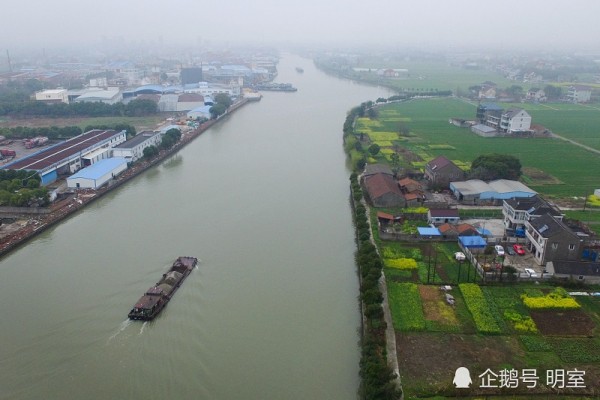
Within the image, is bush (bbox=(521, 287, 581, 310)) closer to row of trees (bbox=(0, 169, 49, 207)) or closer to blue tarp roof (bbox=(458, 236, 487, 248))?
blue tarp roof (bbox=(458, 236, 487, 248))

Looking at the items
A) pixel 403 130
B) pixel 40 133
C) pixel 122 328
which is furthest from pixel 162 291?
pixel 403 130

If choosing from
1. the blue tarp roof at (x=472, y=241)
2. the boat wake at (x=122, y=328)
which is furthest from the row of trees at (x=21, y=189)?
the blue tarp roof at (x=472, y=241)

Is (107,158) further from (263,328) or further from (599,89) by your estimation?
(599,89)

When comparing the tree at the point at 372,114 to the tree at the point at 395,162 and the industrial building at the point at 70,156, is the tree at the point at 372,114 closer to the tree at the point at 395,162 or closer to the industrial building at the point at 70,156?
the tree at the point at 395,162

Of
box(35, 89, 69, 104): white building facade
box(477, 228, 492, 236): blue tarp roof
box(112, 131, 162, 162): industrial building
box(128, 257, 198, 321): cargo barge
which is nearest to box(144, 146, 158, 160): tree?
box(112, 131, 162, 162): industrial building

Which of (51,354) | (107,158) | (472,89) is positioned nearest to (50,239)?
(51,354)
